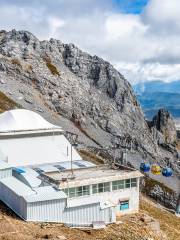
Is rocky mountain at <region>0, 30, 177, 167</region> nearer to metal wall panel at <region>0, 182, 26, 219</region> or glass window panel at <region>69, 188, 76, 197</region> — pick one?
metal wall panel at <region>0, 182, 26, 219</region>

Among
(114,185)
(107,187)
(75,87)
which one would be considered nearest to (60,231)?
(107,187)

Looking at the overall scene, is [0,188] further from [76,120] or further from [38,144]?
[76,120]

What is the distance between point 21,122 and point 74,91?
244 ft

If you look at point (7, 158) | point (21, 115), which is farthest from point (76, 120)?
point (7, 158)

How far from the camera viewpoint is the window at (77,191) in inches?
1549

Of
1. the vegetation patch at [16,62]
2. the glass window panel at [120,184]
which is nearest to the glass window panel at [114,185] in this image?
the glass window panel at [120,184]

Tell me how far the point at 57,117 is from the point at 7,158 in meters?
64.8

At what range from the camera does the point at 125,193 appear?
43.0m

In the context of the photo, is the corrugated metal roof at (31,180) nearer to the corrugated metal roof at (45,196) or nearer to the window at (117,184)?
the corrugated metal roof at (45,196)

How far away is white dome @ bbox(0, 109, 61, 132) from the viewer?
5511cm

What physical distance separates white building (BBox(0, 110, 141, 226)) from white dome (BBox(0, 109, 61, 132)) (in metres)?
1.47

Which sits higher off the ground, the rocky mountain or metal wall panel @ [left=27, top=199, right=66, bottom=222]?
the rocky mountain

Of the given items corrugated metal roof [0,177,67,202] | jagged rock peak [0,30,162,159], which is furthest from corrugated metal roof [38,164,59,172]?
A: jagged rock peak [0,30,162,159]

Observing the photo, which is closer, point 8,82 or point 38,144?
point 38,144
